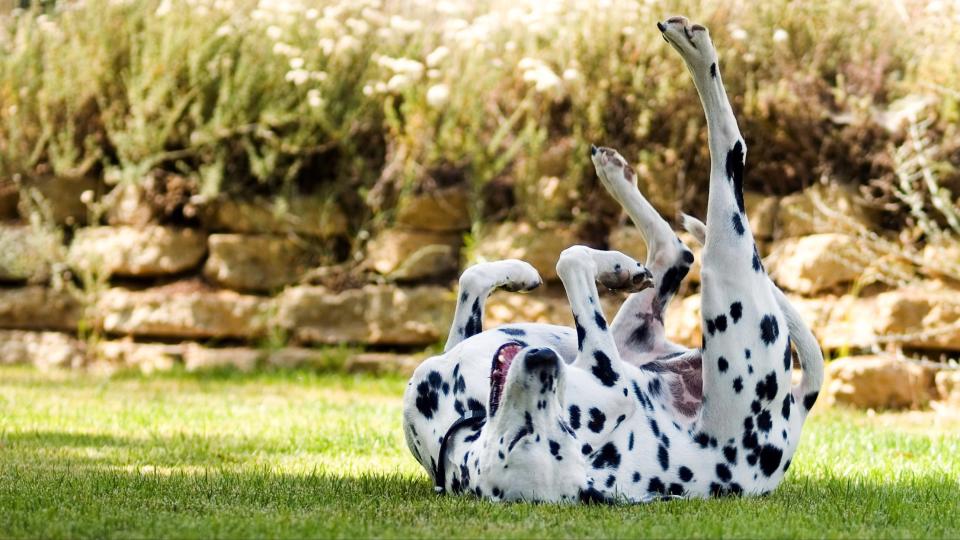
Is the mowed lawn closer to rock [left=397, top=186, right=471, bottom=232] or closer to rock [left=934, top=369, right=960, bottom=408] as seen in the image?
rock [left=934, top=369, right=960, bottom=408]

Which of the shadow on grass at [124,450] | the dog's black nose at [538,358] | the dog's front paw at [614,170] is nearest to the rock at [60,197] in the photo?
the shadow on grass at [124,450]

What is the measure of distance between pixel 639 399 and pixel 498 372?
53 cm

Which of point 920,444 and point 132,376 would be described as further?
point 132,376

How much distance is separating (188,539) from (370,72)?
6980mm

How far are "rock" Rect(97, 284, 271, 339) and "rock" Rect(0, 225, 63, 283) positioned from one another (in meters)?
0.52

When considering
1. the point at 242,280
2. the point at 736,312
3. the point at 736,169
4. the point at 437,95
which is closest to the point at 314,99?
the point at 437,95

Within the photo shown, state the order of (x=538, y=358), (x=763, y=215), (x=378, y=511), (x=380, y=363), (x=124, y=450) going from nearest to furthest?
(x=538, y=358) → (x=378, y=511) → (x=124, y=450) → (x=763, y=215) → (x=380, y=363)

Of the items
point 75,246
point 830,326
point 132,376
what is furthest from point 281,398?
point 830,326

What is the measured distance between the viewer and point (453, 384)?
14.5 ft

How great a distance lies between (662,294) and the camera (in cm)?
496

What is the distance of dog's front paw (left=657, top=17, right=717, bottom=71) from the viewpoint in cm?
434

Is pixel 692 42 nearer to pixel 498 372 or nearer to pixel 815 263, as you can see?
pixel 498 372

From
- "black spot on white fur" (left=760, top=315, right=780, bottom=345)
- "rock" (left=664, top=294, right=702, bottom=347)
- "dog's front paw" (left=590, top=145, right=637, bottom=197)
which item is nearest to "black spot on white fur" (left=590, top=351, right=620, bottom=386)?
"black spot on white fur" (left=760, top=315, right=780, bottom=345)

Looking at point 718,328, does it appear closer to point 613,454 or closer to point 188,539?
point 613,454
